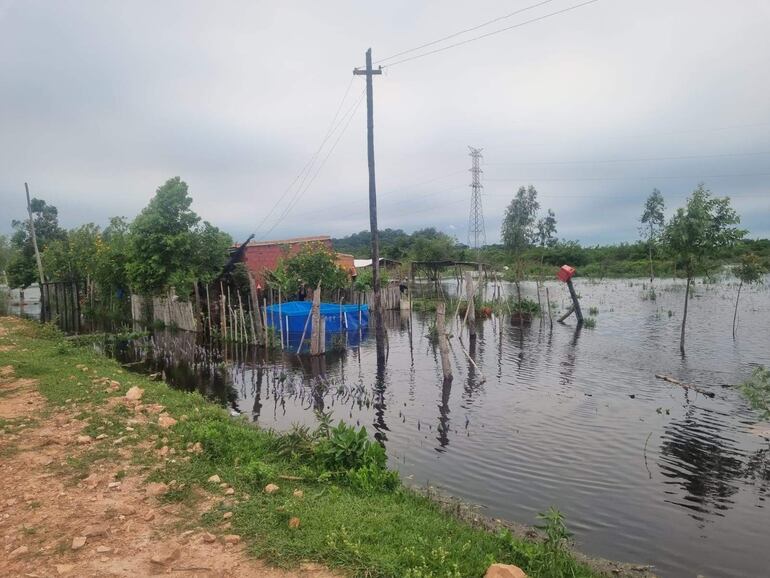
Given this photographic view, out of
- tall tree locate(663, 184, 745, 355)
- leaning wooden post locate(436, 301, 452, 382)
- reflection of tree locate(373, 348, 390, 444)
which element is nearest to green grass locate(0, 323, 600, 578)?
reflection of tree locate(373, 348, 390, 444)

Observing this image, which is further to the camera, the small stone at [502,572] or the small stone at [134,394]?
the small stone at [134,394]

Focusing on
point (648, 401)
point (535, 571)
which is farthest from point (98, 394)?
point (648, 401)

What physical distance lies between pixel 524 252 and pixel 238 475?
1754 inches

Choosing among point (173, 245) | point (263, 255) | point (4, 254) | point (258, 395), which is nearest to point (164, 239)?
point (173, 245)

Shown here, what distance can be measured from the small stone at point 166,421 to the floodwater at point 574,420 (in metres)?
2.44

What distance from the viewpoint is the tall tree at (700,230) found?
15.1 meters

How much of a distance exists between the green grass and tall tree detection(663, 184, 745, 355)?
12776 mm

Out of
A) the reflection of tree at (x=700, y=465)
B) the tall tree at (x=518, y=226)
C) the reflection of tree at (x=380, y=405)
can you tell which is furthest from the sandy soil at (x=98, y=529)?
the tall tree at (x=518, y=226)

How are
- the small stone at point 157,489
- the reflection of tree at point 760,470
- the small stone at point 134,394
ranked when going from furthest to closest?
the small stone at point 134,394
the reflection of tree at point 760,470
the small stone at point 157,489

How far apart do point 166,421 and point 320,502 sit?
3.49 m

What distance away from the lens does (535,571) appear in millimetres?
4273

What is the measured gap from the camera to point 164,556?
404cm

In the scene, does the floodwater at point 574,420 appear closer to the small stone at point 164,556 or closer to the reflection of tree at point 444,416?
the reflection of tree at point 444,416

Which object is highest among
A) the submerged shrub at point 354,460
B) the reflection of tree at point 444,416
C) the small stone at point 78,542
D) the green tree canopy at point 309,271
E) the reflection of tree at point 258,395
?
the green tree canopy at point 309,271
